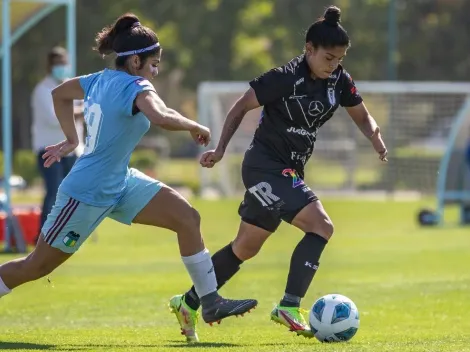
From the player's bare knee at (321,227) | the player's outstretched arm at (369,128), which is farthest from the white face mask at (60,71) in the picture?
the player's bare knee at (321,227)

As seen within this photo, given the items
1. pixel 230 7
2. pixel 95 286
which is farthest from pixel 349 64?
pixel 95 286

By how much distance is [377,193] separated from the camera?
31812 millimetres

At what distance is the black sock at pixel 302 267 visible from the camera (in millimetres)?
7836

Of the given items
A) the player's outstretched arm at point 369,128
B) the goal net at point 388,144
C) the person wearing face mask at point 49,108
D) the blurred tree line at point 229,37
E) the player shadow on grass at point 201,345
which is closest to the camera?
the player shadow on grass at point 201,345

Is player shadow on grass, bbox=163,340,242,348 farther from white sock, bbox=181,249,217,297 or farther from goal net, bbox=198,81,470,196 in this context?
goal net, bbox=198,81,470,196

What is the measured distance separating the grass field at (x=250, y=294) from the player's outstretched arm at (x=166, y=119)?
124cm

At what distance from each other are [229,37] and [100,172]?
3638 cm

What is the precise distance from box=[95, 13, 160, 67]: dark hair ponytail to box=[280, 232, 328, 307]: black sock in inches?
61.9

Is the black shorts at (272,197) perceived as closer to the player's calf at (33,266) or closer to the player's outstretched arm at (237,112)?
Result: the player's outstretched arm at (237,112)

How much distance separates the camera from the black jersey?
8055mm

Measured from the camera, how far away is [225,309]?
7566mm

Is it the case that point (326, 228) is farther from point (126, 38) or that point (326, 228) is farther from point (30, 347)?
point (30, 347)

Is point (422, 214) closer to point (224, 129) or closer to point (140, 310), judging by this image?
point (140, 310)

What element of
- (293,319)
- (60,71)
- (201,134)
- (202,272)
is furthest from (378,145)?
(60,71)
